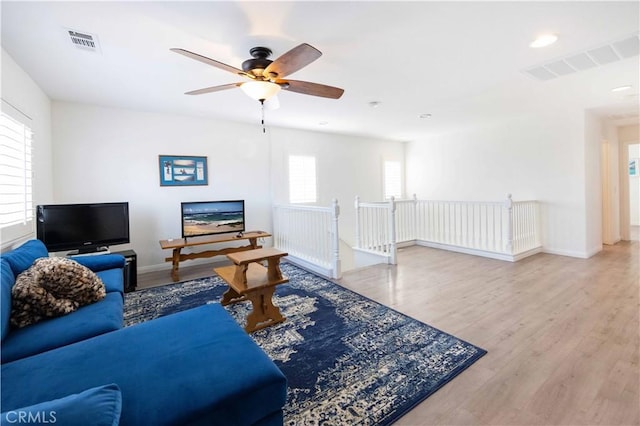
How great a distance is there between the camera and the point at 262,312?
107 inches

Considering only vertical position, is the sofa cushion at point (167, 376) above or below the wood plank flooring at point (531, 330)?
above

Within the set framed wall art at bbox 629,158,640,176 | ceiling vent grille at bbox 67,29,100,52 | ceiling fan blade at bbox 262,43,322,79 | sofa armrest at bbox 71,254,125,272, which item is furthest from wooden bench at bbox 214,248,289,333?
framed wall art at bbox 629,158,640,176

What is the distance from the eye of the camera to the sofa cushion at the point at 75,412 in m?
0.77

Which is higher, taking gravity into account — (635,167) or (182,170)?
(635,167)

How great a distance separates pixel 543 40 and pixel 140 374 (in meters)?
3.67

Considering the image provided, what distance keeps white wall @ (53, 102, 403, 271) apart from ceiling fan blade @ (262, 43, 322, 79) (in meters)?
2.93

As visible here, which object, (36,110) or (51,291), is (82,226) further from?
(51,291)

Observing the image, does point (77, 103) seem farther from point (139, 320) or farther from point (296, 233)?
point (296, 233)

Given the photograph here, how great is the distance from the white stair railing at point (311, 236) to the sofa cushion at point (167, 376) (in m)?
2.53

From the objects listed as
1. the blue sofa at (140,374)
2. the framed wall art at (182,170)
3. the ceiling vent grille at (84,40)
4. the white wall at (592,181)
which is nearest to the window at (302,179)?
the framed wall art at (182,170)

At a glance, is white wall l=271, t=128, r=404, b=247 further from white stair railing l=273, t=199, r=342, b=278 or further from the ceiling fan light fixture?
the ceiling fan light fixture

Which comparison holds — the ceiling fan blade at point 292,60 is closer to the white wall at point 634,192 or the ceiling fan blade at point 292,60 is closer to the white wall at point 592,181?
the white wall at point 592,181

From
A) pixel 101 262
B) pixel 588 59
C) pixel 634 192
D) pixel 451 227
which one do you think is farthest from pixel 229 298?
pixel 634 192

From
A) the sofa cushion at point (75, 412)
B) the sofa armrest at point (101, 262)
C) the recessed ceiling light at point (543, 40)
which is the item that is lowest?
the sofa cushion at point (75, 412)
